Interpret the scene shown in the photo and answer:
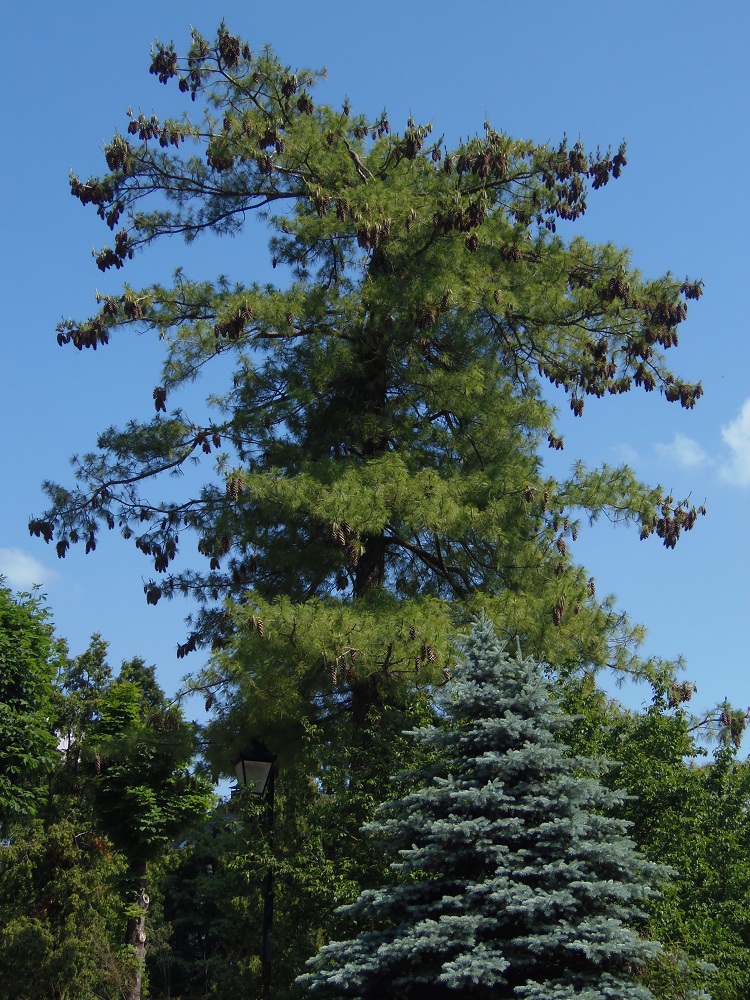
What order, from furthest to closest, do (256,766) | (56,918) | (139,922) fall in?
(139,922) → (56,918) → (256,766)

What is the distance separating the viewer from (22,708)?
20.2 meters

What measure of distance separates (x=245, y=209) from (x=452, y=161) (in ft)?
12.0

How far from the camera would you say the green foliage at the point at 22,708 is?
771 inches

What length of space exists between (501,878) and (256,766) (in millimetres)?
4215

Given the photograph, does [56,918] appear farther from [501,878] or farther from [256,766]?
[501,878]

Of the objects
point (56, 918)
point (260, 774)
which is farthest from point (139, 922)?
point (260, 774)

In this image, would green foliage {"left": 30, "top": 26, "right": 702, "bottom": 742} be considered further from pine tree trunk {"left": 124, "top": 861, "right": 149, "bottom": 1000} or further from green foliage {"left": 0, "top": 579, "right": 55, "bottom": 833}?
pine tree trunk {"left": 124, "top": 861, "right": 149, "bottom": 1000}

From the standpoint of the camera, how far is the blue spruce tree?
9.23 m

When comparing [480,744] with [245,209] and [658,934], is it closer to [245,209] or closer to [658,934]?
[658,934]

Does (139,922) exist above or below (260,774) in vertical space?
above

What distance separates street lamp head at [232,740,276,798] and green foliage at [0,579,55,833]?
8097mm

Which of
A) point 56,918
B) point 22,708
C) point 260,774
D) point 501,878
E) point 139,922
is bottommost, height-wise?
point 501,878

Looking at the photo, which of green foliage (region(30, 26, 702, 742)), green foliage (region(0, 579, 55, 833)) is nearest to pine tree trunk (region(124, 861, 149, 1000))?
green foliage (region(0, 579, 55, 833))

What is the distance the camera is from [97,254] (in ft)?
59.5
